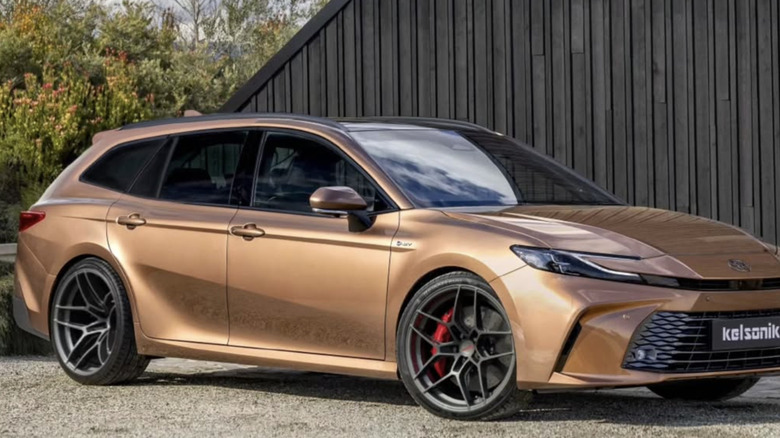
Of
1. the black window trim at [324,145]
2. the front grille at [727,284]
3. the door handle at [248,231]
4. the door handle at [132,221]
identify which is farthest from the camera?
the door handle at [132,221]

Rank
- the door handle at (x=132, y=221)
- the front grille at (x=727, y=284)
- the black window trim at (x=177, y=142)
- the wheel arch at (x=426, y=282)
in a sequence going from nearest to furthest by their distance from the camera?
the front grille at (x=727, y=284), the wheel arch at (x=426, y=282), the black window trim at (x=177, y=142), the door handle at (x=132, y=221)

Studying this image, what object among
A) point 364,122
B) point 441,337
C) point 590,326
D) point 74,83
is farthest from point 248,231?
point 74,83

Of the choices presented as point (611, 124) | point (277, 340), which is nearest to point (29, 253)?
point (277, 340)

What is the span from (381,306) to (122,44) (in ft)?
72.5

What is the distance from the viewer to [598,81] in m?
15.6

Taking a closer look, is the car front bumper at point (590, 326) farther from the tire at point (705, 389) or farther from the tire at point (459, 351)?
the tire at point (705, 389)

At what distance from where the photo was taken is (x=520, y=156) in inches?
337

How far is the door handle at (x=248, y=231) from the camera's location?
8117 mm

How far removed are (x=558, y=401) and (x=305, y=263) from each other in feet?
5.07

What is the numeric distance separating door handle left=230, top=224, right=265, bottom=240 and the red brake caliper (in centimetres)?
130

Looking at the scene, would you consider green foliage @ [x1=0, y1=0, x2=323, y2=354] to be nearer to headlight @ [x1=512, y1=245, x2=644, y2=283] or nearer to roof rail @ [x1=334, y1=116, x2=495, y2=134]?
roof rail @ [x1=334, y1=116, x2=495, y2=134]

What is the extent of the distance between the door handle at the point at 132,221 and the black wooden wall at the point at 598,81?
24.9 ft

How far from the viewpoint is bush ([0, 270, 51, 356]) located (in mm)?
12492

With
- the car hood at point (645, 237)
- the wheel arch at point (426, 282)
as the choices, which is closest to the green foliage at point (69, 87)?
the wheel arch at point (426, 282)
